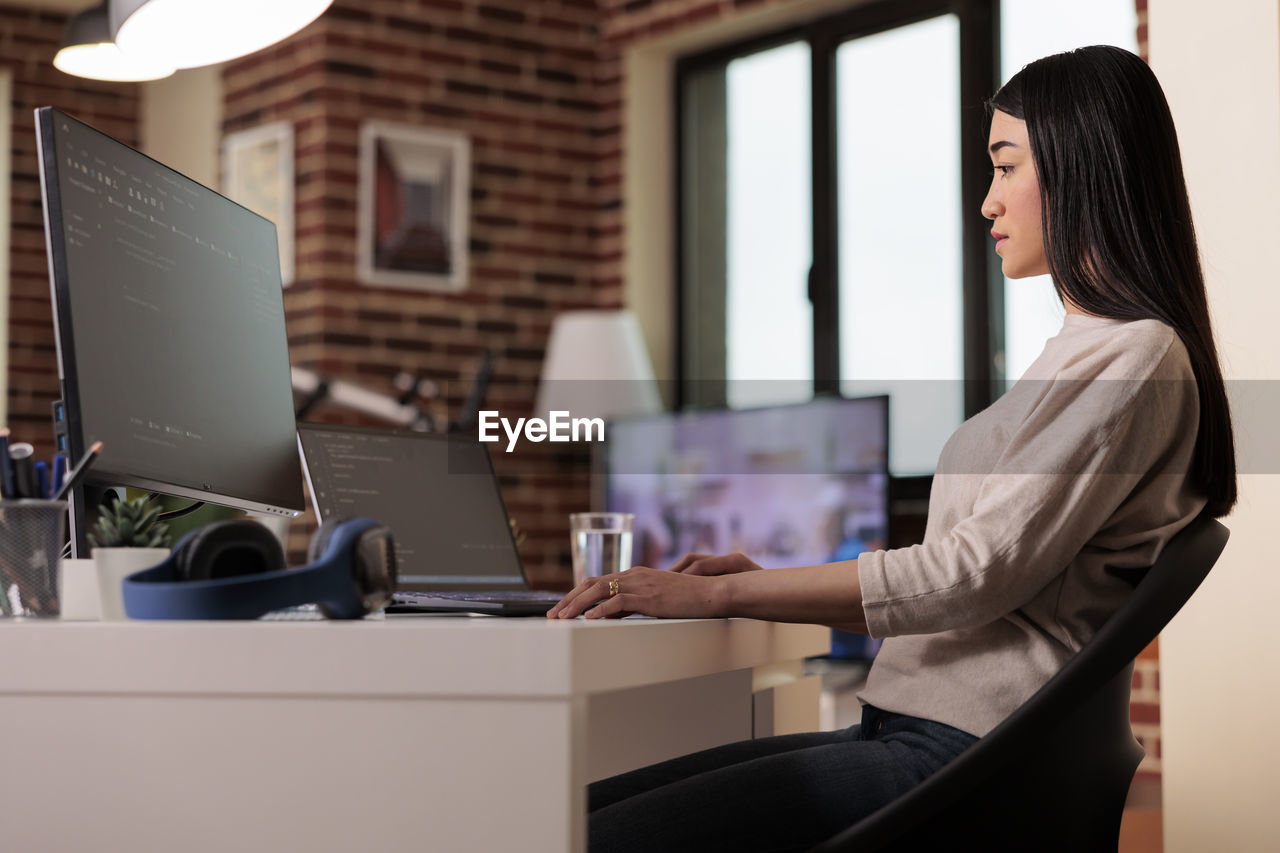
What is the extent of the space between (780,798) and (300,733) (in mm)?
464

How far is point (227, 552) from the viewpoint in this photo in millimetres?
1013

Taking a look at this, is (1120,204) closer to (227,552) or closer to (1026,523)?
(1026,523)

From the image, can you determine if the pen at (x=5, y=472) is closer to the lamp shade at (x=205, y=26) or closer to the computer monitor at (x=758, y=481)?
the lamp shade at (x=205, y=26)

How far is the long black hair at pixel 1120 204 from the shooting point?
1.35 metres

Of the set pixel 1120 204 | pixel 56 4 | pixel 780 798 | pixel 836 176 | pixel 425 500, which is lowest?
pixel 780 798

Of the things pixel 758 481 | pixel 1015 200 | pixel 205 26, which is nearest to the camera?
pixel 1015 200

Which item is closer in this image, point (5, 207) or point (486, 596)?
point (486, 596)

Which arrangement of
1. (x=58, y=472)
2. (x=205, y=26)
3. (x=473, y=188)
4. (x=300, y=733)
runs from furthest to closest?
1. (x=473, y=188)
2. (x=205, y=26)
3. (x=58, y=472)
4. (x=300, y=733)

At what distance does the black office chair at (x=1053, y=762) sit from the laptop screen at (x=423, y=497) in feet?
2.43

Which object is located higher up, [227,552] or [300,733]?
[227,552]

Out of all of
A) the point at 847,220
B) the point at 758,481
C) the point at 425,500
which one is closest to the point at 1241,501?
the point at 425,500

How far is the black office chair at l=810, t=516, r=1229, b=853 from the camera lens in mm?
1097

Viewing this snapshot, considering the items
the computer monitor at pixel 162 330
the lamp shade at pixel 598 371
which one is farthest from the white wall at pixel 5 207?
the computer monitor at pixel 162 330

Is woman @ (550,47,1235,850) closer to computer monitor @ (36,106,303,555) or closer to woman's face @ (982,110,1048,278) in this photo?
woman's face @ (982,110,1048,278)
